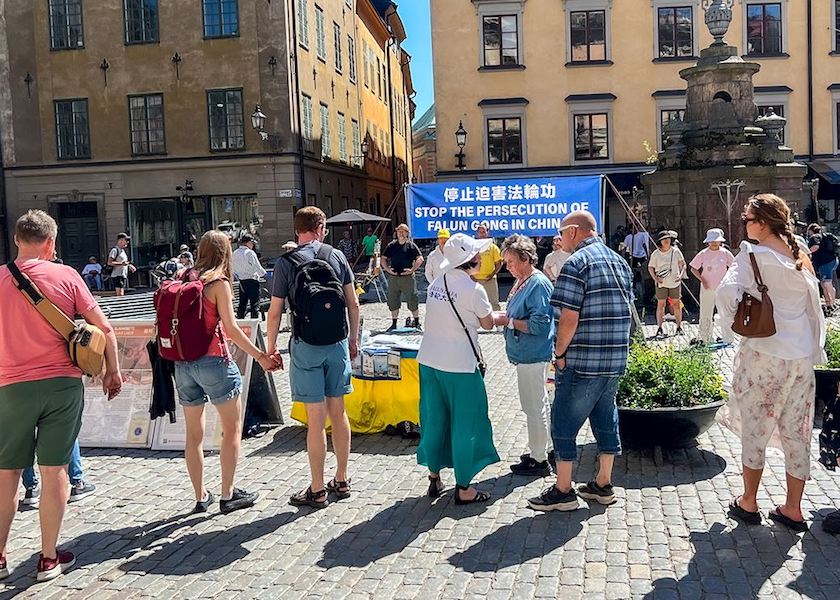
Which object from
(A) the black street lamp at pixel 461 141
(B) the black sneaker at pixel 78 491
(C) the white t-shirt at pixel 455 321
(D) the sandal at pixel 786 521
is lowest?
(D) the sandal at pixel 786 521

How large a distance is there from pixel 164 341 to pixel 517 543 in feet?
8.29

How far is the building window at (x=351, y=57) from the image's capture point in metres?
37.5

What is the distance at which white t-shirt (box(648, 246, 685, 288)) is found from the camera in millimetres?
13367

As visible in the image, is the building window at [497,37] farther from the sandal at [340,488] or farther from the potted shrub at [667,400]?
the sandal at [340,488]

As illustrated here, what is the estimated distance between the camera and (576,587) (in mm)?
4594

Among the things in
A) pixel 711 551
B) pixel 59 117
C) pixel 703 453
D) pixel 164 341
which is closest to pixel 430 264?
pixel 703 453

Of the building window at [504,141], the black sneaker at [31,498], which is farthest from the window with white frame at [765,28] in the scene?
the black sneaker at [31,498]

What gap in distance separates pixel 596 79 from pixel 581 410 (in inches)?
1126

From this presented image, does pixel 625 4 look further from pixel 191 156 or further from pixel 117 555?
pixel 117 555

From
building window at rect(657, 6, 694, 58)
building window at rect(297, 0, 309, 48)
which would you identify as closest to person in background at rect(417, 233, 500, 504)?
building window at rect(297, 0, 309, 48)

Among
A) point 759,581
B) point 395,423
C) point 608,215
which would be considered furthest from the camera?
point 608,215

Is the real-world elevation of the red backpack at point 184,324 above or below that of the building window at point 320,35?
below

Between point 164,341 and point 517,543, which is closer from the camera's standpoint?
point 517,543

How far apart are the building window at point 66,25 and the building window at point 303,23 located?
23.4 ft
